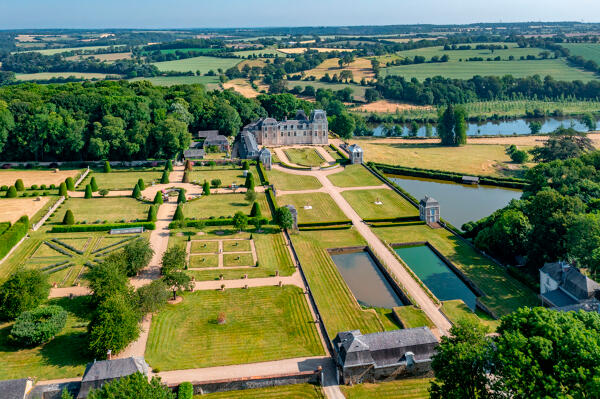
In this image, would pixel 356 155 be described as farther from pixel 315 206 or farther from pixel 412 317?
pixel 412 317

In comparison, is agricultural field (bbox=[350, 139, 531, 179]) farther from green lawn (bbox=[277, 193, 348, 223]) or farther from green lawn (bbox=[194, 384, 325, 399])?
green lawn (bbox=[194, 384, 325, 399])

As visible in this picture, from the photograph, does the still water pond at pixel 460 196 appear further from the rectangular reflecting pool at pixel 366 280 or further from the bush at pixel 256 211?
the bush at pixel 256 211

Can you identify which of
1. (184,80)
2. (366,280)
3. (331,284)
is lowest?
(366,280)

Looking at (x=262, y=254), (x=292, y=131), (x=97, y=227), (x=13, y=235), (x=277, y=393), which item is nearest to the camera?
(x=277, y=393)

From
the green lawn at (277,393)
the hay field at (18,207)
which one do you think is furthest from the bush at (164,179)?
the green lawn at (277,393)

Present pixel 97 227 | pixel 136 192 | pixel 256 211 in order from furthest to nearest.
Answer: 1. pixel 136 192
2. pixel 256 211
3. pixel 97 227

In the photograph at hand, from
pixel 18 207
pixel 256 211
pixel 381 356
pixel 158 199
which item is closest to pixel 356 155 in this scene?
pixel 256 211

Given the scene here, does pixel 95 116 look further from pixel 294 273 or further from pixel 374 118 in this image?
pixel 374 118

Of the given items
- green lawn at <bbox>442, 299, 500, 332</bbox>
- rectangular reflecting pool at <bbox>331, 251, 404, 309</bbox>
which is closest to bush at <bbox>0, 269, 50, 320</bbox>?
rectangular reflecting pool at <bbox>331, 251, 404, 309</bbox>
